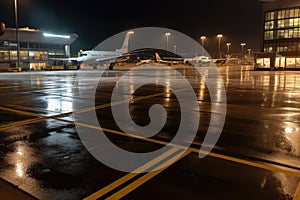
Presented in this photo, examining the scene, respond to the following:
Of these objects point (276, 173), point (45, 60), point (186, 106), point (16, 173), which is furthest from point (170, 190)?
point (45, 60)

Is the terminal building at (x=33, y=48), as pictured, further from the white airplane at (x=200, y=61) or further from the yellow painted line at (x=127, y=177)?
the yellow painted line at (x=127, y=177)

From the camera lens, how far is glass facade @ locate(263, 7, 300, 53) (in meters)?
58.3

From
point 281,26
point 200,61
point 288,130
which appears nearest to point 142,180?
point 288,130

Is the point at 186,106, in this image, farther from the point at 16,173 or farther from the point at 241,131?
the point at 16,173

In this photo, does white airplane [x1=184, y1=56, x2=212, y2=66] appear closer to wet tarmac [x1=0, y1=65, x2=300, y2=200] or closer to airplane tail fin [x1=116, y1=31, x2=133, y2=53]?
airplane tail fin [x1=116, y1=31, x2=133, y2=53]

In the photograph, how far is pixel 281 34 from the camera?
60688 mm

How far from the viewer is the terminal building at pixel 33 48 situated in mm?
64562

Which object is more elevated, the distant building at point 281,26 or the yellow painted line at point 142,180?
the distant building at point 281,26

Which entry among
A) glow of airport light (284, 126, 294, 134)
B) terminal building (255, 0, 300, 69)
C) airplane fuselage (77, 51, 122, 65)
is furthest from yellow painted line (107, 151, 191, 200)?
terminal building (255, 0, 300, 69)

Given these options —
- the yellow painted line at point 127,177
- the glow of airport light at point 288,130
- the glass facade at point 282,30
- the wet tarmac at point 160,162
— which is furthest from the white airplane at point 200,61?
the yellow painted line at point 127,177

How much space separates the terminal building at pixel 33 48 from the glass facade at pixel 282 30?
50.4 meters

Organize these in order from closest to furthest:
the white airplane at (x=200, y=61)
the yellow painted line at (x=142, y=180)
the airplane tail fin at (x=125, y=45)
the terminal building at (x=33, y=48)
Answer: the yellow painted line at (x=142, y=180)
the airplane tail fin at (x=125, y=45)
the terminal building at (x=33, y=48)
the white airplane at (x=200, y=61)

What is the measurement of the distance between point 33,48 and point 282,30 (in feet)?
201

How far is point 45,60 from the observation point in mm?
70875
